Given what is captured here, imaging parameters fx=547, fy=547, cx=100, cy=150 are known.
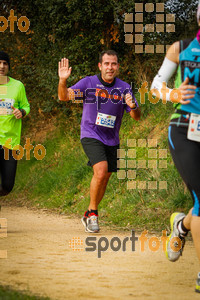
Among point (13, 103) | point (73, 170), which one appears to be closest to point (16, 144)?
point (13, 103)

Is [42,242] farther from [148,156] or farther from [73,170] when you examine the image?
[73,170]

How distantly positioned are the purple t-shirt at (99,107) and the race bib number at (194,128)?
342 centimetres

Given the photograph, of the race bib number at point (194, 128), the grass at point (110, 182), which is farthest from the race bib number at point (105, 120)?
the race bib number at point (194, 128)

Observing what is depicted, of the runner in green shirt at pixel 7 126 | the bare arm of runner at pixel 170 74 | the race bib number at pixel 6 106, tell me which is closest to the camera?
the bare arm of runner at pixel 170 74

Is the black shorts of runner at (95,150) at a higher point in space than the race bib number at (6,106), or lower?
lower

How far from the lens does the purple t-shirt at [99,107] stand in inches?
306

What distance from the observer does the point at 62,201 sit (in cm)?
1160

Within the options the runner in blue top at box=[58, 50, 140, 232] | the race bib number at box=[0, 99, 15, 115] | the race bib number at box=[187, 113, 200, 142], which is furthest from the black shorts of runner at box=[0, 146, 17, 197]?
the race bib number at box=[187, 113, 200, 142]

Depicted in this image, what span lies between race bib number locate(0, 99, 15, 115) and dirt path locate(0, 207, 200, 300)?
1.76 m

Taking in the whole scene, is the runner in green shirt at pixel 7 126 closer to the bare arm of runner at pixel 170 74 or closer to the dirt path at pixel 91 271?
the dirt path at pixel 91 271

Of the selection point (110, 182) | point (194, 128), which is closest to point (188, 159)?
point (194, 128)

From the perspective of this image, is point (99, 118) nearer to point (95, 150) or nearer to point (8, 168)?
point (95, 150)

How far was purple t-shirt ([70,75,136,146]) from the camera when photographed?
7777mm

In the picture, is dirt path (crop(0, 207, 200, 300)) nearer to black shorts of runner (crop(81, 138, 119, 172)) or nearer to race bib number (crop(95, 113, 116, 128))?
black shorts of runner (crop(81, 138, 119, 172))
